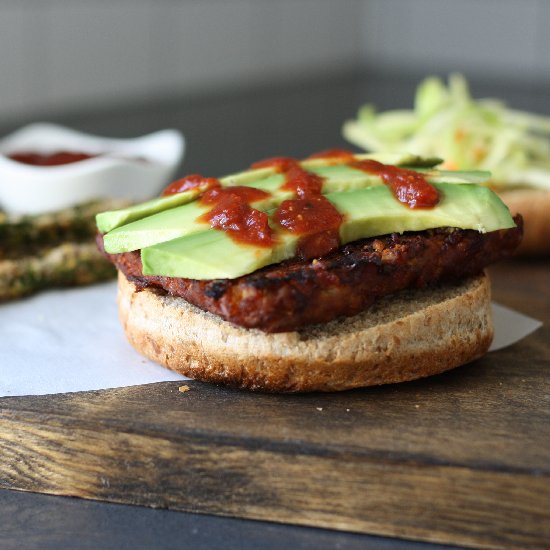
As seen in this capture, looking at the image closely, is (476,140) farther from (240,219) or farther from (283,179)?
(240,219)

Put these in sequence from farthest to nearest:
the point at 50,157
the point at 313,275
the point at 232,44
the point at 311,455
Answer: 1. the point at 232,44
2. the point at 50,157
3. the point at 313,275
4. the point at 311,455

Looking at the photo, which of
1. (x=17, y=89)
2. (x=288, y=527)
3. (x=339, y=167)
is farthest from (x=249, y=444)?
(x=17, y=89)

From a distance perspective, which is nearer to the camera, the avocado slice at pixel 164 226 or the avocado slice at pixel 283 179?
the avocado slice at pixel 164 226

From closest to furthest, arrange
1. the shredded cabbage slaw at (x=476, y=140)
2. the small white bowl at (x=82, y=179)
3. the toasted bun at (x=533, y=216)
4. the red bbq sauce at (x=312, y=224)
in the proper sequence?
the red bbq sauce at (x=312, y=224) → the toasted bun at (x=533, y=216) → the small white bowl at (x=82, y=179) → the shredded cabbage slaw at (x=476, y=140)

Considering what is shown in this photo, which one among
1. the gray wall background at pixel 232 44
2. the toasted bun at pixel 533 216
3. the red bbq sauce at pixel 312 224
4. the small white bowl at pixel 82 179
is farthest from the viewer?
the gray wall background at pixel 232 44

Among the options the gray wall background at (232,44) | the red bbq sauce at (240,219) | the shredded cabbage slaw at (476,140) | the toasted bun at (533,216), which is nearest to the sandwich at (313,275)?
the red bbq sauce at (240,219)

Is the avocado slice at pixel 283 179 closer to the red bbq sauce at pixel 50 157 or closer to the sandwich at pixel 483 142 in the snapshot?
the sandwich at pixel 483 142

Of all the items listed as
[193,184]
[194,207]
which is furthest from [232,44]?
[194,207]
